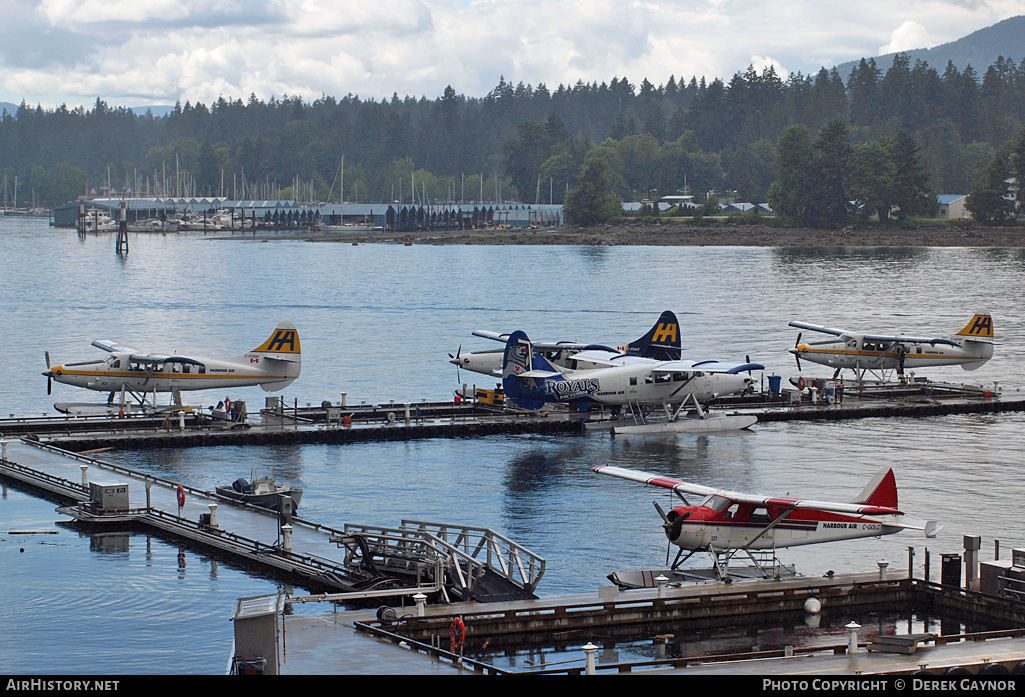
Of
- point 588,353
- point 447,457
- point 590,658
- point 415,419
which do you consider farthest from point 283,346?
point 590,658

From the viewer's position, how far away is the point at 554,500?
4169cm

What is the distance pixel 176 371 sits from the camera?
174 ft

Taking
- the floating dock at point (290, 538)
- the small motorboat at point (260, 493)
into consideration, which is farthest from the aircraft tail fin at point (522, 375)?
the small motorboat at point (260, 493)

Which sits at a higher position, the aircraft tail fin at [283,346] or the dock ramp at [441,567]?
the aircraft tail fin at [283,346]

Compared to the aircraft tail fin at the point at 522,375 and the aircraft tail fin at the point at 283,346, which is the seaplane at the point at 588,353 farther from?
the aircraft tail fin at the point at 283,346

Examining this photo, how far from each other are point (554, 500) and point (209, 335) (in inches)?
2329

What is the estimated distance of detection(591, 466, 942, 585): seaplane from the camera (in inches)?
1128

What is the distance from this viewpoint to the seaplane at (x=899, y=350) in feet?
212

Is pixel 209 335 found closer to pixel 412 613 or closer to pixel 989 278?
pixel 412 613

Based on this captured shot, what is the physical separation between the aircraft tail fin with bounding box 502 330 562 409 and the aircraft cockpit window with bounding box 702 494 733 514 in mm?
22974

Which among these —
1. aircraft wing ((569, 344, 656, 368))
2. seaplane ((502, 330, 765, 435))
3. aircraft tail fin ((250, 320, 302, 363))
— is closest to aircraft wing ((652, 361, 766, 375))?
seaplane ((502, 330, 765, 435))

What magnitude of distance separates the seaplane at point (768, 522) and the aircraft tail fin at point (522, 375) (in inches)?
885

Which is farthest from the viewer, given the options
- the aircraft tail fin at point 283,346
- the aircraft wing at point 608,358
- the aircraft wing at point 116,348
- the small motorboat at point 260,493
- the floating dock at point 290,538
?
the aircraft wing at point 608,358

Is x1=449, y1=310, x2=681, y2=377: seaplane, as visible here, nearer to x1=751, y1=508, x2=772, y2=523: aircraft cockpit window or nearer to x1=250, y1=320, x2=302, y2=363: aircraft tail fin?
x1=250, y1=320, x2=302, y2=363: aircraft tail fin
